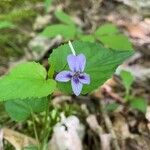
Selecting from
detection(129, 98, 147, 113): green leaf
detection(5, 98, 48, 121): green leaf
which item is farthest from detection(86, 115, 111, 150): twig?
detection(5, 98, 48, 121): green leaf

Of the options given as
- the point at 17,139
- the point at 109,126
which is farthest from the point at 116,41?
the point at 17,139

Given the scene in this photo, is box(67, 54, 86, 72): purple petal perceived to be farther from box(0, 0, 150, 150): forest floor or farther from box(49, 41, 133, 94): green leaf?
box(0, 0, 150, 150): forest floor

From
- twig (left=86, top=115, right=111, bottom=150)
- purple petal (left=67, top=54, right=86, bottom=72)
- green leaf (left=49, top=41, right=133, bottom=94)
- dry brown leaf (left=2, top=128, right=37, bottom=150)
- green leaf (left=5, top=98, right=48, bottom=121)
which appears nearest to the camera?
purple petal (left=67, top=54, right=86, bottom=72)

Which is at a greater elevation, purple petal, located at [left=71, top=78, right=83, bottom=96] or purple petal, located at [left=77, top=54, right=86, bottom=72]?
purple petal, located at [left=77, top=54, right=86, bottom=72]

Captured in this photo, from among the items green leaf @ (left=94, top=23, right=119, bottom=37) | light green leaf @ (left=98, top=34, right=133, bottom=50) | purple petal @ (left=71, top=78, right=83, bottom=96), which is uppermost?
green leaf @ (left=94, top=23, right=119, bottom=37)

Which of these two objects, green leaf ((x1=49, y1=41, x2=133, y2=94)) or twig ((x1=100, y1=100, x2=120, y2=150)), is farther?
twig ((x1=100, y1=100, x2=120, y2=150))

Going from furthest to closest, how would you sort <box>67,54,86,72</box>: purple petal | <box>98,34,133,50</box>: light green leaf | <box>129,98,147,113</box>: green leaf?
<box>98,34,133,50</box>: light green leaf → <box>129,98,147,113</box>: green leaf → <box>67,54,86,72</box>: purple petal

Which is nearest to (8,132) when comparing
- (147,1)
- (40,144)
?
(40,144)

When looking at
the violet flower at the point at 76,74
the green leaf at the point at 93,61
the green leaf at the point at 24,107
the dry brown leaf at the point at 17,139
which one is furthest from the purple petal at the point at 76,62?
the dry brown leaf at the point at 17,139
